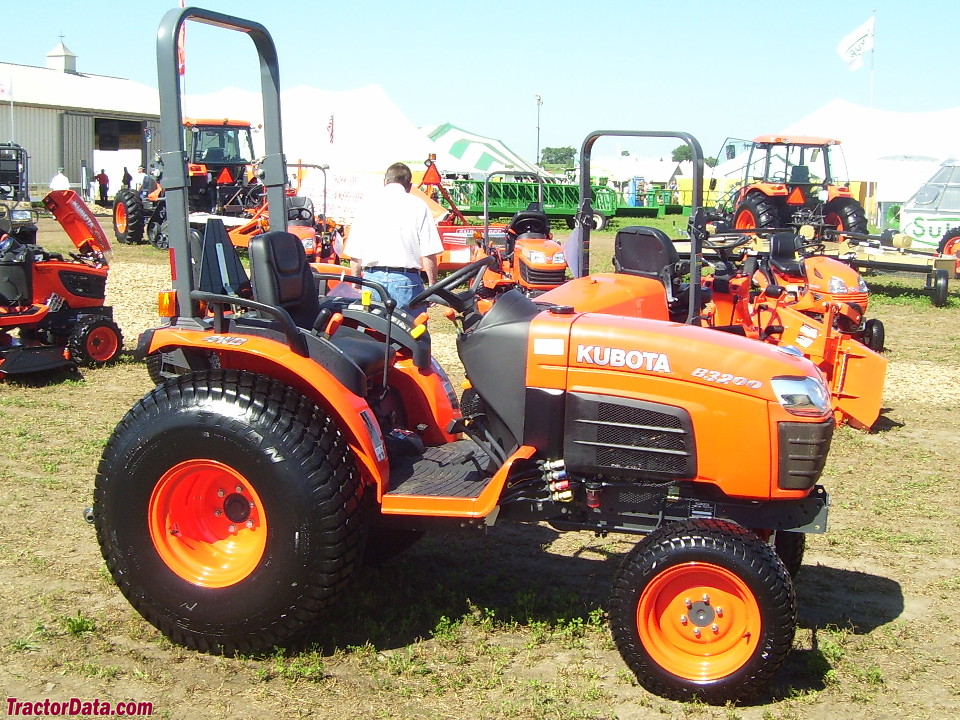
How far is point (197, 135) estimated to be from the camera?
18.3 meters

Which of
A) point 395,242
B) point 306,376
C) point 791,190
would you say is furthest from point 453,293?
point 791,190

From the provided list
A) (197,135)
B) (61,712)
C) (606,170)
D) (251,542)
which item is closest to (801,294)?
(251,542)

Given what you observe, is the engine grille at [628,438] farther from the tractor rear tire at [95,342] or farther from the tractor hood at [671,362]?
the tractor rear tire at [95,342]

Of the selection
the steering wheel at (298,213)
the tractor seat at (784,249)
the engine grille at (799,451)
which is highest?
the steering wheel at (298,213)

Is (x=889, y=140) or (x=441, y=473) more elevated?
(x=889, y=140)

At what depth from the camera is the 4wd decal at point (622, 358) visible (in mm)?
3207

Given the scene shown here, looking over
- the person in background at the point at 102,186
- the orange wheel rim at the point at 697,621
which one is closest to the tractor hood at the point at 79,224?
the orange wheel rim at the point at 697,621

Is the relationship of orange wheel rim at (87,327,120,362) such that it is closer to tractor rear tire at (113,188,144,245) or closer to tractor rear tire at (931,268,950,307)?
tractor rear tire at (931,268,950,307)

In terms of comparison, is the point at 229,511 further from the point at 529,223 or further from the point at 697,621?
the point at 529,223

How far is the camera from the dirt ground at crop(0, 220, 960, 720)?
A: 10.2ft

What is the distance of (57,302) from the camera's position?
770 cm

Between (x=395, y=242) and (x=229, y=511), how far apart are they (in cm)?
272

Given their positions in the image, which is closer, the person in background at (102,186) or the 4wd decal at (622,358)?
the 4wd decal at (622,358)

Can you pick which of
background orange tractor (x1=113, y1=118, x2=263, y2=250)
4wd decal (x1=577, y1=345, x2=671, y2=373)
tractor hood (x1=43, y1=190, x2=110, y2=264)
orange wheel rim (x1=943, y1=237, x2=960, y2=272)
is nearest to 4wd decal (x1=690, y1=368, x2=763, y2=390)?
4wd decal (x1=577, y1=345, x2=671, y2=373)
